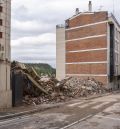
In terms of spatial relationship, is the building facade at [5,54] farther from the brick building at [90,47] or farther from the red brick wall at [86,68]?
the red brick wall at [86,68]

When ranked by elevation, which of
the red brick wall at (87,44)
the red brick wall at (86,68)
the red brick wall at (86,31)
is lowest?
the red brick wall at (86,68)

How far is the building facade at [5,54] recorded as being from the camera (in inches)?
838

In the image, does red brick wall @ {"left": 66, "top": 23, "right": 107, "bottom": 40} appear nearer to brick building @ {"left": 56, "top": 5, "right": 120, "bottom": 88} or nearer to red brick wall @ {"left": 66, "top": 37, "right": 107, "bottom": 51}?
brick building @ {"left": 56, "top": 5, "right": 120, "bottom": 88}

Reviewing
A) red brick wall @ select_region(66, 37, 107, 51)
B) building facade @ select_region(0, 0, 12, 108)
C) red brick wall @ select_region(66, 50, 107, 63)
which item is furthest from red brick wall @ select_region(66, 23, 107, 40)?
building facade @ select_region(0, 0, 12, 108)

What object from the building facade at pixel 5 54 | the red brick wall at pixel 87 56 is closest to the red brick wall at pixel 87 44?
the red brick wall at pixel 87 56

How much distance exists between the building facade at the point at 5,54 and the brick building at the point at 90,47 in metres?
37.5

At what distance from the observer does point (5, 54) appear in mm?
21688

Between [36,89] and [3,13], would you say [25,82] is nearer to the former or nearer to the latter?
[36,89]

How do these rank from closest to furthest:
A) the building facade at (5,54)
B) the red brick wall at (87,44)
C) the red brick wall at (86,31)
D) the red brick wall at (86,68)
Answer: the building facade at (5,54) < the red brick wall at (87,44) < the red brick wall at (86,31) < the red brick wall at (86,68)

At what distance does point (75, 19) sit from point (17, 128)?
51292mm

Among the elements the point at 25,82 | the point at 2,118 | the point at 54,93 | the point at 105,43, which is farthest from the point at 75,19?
the point at 2,118

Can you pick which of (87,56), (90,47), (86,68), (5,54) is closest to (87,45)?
(90,47)

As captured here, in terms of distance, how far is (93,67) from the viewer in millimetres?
60125

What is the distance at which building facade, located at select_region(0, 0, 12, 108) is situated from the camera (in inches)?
838
